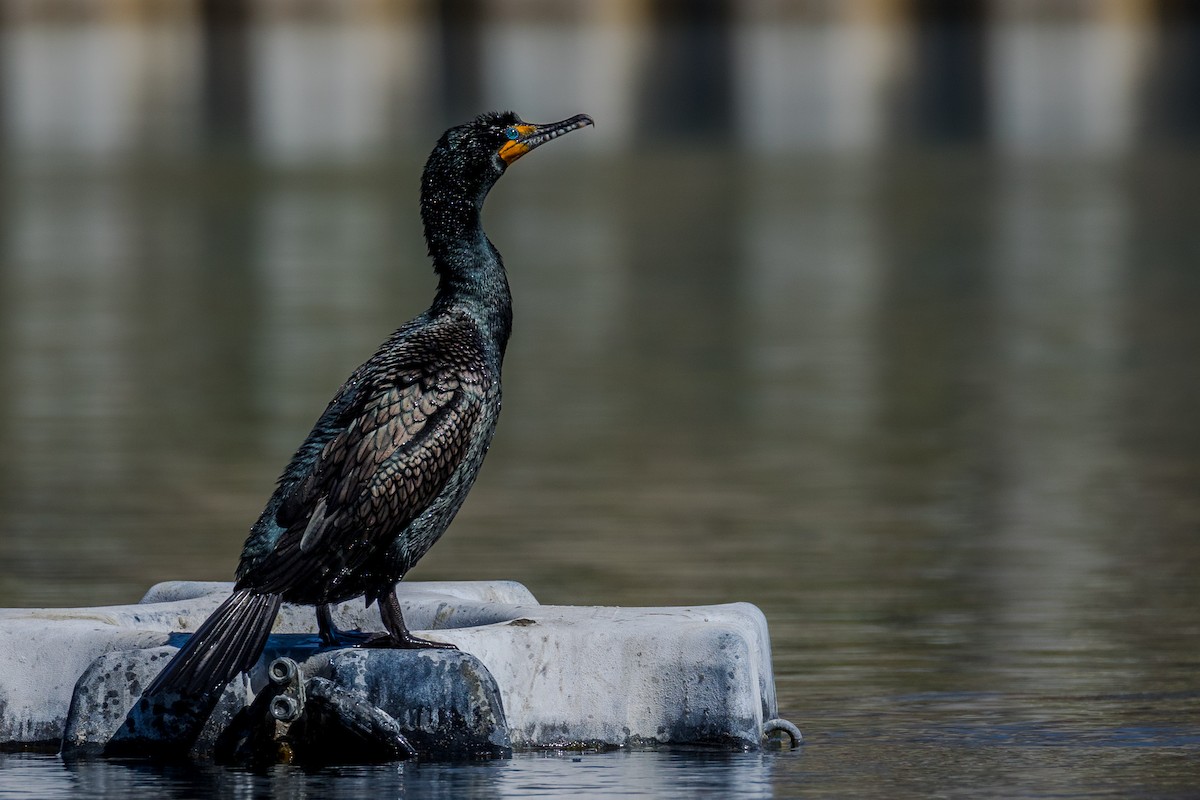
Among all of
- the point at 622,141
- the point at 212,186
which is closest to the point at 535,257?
the point at 212,186

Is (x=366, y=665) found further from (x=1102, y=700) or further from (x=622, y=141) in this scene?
(x=622, y=141)

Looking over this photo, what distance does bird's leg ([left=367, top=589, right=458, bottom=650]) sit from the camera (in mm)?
8672

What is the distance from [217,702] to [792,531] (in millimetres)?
5680

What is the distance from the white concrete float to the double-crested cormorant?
31cm

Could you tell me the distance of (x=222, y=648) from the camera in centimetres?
836

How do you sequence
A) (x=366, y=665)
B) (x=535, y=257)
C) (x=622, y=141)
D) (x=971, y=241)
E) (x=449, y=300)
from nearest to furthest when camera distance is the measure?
(x=366, y=665) < (x=449, y=300) < (x=535, y=257) < (x=971, y=241) < (x=622, y=141)

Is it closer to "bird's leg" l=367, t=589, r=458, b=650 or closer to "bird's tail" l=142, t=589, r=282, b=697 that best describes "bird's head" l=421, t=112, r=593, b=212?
"bird's leg" l=367, t=589, r=458, b=650

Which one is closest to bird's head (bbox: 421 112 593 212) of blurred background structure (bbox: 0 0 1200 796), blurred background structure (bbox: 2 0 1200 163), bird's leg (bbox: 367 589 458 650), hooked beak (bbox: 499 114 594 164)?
hooked beak (bbox: 499 114 594 164)

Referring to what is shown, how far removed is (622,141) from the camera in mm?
54781

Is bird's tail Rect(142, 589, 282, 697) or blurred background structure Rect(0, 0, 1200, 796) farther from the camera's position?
blurred background structure Rect(0, 0, 1200, 796)

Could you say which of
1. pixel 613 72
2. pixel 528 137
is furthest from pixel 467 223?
pixel 613 72

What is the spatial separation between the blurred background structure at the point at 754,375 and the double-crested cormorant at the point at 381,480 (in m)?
1.42

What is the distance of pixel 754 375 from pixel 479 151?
12.1 metres

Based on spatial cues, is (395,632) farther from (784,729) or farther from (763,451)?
(763,451)
